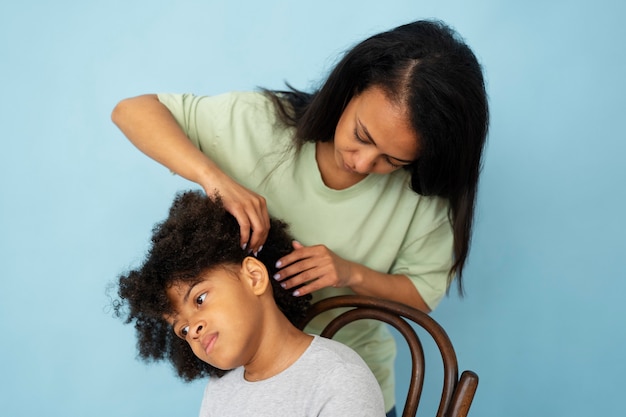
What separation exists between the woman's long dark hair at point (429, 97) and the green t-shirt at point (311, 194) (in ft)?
0.21

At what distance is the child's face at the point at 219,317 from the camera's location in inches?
45.0

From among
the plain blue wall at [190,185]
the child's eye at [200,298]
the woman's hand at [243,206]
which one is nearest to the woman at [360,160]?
the woman's hand at [243,206]

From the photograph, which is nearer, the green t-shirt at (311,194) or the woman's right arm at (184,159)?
the woman's right arm at (184,159)

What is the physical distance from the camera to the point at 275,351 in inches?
47.4

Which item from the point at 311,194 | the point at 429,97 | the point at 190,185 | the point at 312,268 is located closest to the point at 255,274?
the point at 312,268

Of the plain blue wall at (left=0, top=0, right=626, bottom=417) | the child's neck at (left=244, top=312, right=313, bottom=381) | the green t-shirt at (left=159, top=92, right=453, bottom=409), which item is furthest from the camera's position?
the plain blue wall at (left=0, top=0, right=626, bottom=417)

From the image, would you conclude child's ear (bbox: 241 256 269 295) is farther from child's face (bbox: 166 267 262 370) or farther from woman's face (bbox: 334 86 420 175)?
woman's face (bbox: 334 86 420 175)

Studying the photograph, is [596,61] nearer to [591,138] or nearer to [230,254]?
[591,138]

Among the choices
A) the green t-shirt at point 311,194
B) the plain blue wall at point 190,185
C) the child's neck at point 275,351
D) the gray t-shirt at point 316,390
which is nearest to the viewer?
the gray t-shirt at point 316,390

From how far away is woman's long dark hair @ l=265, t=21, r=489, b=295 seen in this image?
3.80ft

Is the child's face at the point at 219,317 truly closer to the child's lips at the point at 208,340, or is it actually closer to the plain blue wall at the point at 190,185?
the child's lips at the point at 208,340

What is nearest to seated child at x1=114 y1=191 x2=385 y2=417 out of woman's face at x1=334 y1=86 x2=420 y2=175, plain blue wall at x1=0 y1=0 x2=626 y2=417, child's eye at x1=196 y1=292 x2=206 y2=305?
child's eye at x1=196 y1=292 x2=206 y2=305

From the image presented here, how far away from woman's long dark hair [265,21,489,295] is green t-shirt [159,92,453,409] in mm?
64

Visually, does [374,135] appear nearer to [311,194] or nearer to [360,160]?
[360,160]
